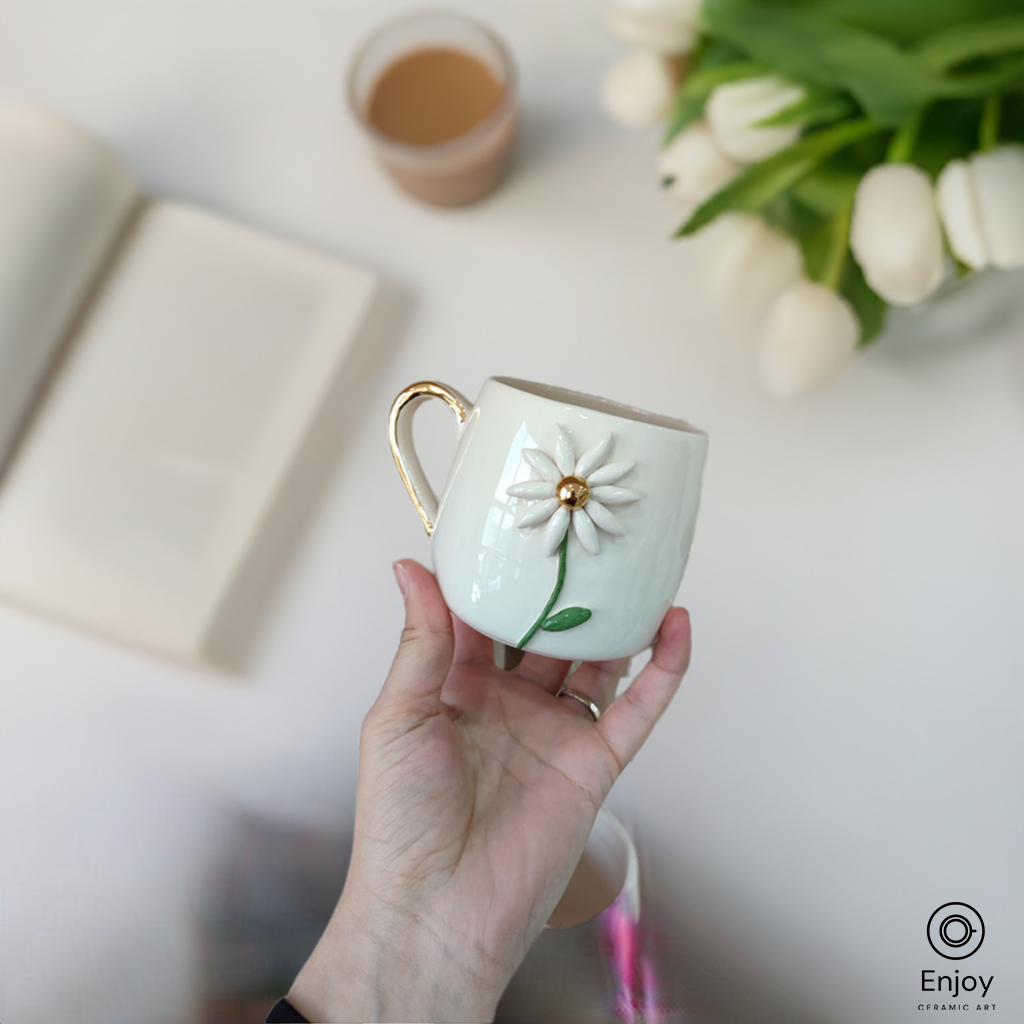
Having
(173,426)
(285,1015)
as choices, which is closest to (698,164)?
(173,426)

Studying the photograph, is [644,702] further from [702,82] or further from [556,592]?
[702,82]

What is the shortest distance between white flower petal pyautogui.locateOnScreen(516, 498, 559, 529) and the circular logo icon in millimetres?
410

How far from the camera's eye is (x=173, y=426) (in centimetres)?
66

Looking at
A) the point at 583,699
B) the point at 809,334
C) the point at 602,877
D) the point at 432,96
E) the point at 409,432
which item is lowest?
the point at 602,877

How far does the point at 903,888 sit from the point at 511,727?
289 mm

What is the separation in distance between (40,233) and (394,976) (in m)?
0.58

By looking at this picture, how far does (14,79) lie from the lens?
2.60 feet

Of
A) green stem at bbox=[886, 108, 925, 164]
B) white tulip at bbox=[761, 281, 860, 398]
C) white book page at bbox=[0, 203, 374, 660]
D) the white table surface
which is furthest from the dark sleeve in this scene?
green stem at bbox=[886, 108, 925, 164]

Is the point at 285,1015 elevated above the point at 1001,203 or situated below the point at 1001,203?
below

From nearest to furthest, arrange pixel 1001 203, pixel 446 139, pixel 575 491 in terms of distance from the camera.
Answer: pixel 575 491
pixel 1001 203
pixel 446 139

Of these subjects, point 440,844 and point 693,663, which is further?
point 693,663

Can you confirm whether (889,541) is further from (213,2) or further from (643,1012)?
→ (213,2)

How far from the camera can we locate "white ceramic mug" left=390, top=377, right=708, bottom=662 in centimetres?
38

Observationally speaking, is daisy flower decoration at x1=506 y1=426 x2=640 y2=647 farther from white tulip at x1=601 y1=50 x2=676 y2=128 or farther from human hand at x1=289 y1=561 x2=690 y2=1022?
white tulip at x1=601 y1=50 x2=676 y2=128
